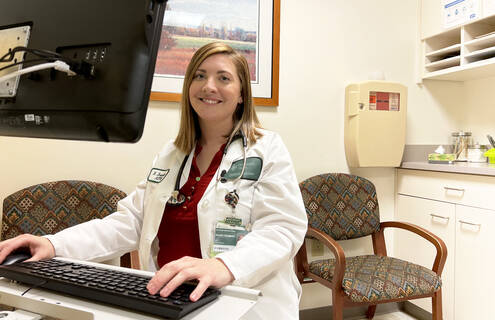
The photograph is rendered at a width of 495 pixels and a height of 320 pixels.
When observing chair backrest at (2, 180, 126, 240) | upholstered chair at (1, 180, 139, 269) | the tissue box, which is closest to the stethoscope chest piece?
upholstered chair at (1, 180, 139, 269)

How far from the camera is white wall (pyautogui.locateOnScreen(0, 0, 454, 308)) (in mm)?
2209

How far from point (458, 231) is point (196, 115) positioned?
1.70m

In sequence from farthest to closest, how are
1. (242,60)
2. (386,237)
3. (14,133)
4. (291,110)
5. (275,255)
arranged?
(386,237) → (291,110) → (242,60) → (275,255) → (14,133)

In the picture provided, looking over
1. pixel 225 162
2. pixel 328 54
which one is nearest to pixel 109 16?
pixel 225 162

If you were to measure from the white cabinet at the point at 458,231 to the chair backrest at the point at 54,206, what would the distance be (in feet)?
5.96

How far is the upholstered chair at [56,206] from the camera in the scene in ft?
6.06

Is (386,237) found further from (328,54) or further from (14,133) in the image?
(14,133)

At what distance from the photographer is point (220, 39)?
2.33 m

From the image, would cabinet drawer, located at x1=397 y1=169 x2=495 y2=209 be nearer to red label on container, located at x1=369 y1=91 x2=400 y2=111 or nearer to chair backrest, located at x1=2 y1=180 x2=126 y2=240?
red label on container, located at x1=369 y1=91 x2=400 y2=111

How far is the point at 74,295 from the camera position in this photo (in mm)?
601

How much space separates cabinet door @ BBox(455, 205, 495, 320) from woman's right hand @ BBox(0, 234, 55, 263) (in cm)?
206

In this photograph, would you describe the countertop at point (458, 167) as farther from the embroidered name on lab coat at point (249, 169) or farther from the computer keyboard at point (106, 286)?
the computer keyboard at point (106, 286)

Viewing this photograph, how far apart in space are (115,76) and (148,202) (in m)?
0.75

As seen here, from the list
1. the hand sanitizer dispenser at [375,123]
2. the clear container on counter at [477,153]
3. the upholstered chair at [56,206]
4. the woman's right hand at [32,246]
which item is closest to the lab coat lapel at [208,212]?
the woman's right hand at [32,246]
